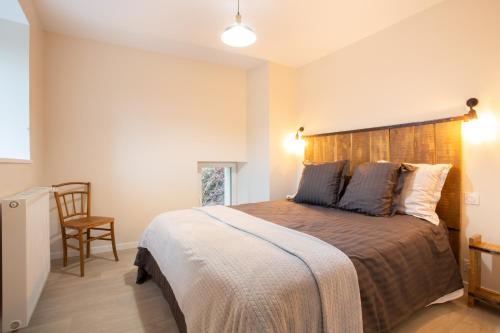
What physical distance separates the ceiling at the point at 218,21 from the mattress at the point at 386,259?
1.79m

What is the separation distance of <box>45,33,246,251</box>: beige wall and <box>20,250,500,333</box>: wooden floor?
0.92 metres

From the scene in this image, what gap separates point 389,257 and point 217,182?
2.82 metres

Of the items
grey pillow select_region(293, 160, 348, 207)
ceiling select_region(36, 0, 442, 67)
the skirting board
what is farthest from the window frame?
grey pillow select_region(293, 160, 348, 207)

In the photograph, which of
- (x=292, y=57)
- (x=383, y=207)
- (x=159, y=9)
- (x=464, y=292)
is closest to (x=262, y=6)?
(x=159, y=9)

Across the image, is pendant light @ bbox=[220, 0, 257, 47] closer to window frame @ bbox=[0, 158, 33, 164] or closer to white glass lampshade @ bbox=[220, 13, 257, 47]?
white glass lampshade @ bbox=[220, 13, 257, 47]

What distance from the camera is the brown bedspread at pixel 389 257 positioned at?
1.29m

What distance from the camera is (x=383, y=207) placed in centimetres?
206

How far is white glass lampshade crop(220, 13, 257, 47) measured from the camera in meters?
2.04

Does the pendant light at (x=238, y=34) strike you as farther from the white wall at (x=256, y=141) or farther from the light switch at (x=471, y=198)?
the light switch at (x=471, y=198)

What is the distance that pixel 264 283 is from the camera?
3.26ft

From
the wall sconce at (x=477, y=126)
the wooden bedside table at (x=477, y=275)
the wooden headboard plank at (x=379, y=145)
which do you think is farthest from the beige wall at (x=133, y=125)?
the wooden bedside table at (x=477, y=275)

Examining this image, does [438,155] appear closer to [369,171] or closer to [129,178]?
[369,171]

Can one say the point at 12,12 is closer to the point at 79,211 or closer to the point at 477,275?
the point at 79,211

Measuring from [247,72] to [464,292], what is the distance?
3431 mm
